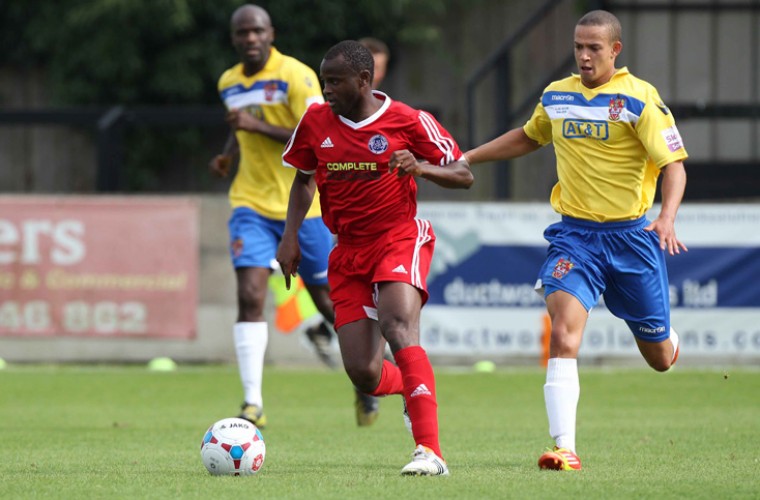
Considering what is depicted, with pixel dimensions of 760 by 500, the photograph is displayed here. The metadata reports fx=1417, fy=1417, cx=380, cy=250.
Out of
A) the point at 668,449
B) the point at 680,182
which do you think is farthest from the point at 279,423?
the point at 680,182

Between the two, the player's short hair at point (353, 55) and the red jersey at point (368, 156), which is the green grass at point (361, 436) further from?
the player's short hair at point (353, 55)

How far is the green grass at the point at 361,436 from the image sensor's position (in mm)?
6273

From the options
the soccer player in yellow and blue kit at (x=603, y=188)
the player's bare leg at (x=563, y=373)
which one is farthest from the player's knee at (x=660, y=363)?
the player's bare leg at (x=563, y=373)

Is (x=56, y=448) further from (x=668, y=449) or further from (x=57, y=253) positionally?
(x=57, y=253)

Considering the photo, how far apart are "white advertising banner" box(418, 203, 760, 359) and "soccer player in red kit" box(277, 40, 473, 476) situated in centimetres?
676

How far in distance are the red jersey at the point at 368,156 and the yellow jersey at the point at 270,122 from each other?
7.83 ft

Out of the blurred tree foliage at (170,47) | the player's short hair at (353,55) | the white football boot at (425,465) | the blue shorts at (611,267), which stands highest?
the blurred tree foliage at (170,47)

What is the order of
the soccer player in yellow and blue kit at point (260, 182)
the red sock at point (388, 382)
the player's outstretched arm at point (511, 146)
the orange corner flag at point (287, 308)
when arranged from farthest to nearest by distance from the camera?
the orange corner flag at point (287, 308), the soccer player in yellow and blue kit at point (260, 182), the player's outstretched arm at point (511, 146), the red sock at point (388, 382)

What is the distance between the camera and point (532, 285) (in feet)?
46.7

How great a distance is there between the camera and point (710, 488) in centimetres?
619

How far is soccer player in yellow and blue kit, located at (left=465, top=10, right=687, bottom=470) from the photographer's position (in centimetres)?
723

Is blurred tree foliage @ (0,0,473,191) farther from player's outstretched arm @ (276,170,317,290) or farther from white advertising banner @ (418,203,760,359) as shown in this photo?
player's outstretched arm @ (276,170,317,290)

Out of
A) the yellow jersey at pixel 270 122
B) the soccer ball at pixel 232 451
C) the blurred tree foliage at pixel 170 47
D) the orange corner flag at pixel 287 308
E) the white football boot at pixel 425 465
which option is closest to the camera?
the white football boot at pixel 425 465

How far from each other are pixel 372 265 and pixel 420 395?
2.93 feet
